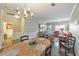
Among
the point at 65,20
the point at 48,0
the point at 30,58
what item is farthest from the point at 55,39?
the point at 48,0

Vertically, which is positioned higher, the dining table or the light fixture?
the light fixture

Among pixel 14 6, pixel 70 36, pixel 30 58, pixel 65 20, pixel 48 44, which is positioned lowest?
pixel 30 58

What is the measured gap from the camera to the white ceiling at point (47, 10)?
1.62 m

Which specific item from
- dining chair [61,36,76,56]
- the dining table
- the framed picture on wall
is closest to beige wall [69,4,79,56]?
dining chair [61,36,76,56]

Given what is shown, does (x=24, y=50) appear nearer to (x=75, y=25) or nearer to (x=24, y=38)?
(x=24, y=38)

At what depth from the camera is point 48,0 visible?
64.0 inches

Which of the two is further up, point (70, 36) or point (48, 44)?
point (70, 36)

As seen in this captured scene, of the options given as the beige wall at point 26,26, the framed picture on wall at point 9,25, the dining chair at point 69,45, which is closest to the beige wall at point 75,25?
the dining chair at point 69,45

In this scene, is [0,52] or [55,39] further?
[55,39]

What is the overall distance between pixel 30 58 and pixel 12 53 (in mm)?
304

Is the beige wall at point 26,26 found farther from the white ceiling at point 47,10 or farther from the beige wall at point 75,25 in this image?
the beige wall at point 75,25

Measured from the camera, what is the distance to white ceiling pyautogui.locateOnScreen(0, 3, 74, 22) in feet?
5.32

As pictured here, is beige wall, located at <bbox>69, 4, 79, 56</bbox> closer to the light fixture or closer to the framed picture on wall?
the light fixture

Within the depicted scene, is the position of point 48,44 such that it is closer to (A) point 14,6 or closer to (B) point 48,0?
(B) point 48,0
